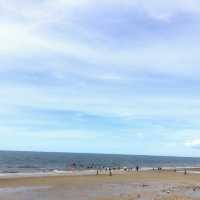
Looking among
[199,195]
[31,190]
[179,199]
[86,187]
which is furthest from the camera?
[86,187]

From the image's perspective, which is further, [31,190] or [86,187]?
[86,187]

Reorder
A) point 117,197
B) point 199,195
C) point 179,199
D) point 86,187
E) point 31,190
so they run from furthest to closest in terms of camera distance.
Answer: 1. point 86,187
2. point 31,190
3. point 199,195
4. point 117,197
5. point 179,199

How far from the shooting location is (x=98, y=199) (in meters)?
45.0

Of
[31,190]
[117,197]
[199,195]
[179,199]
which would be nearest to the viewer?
[179,199]

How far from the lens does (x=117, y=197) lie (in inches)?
1828

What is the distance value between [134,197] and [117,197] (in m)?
1.91

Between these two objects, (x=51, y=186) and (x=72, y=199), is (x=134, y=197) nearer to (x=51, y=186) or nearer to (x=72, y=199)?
(x=72, y=199)

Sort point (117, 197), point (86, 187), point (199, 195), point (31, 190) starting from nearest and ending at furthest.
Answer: point (117, 197) < point (199, 195) < point (31, 190) < point (86, 187)

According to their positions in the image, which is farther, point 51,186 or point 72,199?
point 51,186

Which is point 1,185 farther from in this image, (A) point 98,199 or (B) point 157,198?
(B) point 157,198

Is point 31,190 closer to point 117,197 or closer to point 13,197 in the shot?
point 13,197

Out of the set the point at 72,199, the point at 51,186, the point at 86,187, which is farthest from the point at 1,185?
the point at 72,199

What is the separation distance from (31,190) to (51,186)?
211 inches

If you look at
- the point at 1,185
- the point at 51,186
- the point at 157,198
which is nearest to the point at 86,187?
the point at 51,186
